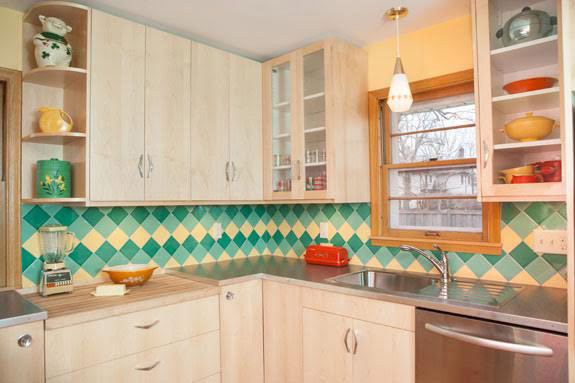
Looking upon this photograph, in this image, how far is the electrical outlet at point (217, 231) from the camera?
2959 millimetres

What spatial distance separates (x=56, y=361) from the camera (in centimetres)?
166

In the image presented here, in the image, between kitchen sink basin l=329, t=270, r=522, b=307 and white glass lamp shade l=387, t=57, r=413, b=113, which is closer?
kitchen sink basin l=329, t=270, r=522, b=307

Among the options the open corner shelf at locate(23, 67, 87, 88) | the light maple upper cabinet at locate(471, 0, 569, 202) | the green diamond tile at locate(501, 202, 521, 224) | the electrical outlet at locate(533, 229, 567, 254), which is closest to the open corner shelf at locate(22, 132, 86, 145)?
the open corner shelf at locate(23, 67, 87, 88)

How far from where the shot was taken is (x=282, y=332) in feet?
7.69

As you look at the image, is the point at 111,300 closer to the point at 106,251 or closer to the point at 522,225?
the point at 106,251

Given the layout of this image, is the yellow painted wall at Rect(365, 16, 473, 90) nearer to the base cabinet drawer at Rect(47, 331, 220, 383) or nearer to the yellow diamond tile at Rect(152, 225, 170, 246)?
the yellow diamond tile at Rect(152, 225, 170, 246)

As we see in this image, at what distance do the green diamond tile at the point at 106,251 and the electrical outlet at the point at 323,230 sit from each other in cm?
139

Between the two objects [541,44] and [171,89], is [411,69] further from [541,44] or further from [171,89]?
[171,89]

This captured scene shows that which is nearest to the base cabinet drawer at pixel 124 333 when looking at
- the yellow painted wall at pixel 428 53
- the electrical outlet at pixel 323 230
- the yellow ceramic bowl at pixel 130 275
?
the yellow ceramic bowl at pixel 130 275

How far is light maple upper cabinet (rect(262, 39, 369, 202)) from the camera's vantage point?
2.48 m

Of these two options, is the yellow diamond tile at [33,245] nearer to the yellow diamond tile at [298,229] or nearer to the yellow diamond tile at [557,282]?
the yellow diamond tile at [298,229]

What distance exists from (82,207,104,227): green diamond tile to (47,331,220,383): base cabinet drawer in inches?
33.7

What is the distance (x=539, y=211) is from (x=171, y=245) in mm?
2161

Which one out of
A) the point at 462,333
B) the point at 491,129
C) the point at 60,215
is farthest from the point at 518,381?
the point at 60,215
